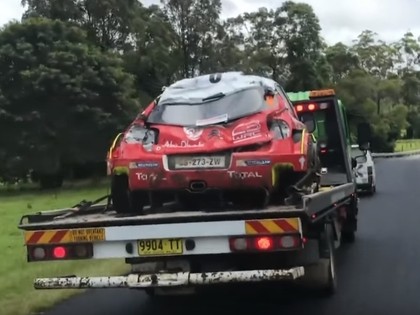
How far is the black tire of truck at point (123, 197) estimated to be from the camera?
8711 millimetres

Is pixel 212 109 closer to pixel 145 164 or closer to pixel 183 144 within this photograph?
pixel 183 144

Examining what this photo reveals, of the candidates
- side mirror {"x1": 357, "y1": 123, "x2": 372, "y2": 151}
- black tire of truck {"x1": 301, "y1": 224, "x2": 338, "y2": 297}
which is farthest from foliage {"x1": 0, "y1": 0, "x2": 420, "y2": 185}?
black tire of truck {"x1": 301, "y1": 224, "x2": 338, "y2": 297}

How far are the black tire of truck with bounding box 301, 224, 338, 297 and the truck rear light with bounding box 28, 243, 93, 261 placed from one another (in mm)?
2513

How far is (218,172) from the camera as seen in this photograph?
27.1 ft

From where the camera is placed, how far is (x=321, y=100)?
13898 mm

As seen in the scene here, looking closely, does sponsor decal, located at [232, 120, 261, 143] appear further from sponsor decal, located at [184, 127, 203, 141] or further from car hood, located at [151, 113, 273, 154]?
sponsor decal, located at [184, 127, 203, 141]

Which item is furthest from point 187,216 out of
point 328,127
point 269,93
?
point 328,127

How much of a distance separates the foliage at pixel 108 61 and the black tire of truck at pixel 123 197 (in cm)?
1403

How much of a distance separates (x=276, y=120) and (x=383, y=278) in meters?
3.12

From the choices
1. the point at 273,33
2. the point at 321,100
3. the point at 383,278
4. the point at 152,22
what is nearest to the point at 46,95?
the point at 152,22

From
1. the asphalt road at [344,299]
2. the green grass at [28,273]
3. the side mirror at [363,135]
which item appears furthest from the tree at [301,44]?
the asphalt road at [344,299]

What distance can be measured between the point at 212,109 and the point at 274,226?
205 centimetres

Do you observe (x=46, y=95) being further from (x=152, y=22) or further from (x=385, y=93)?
(x=385, y=93)

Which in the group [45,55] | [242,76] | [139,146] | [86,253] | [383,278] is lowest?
[383,278]
